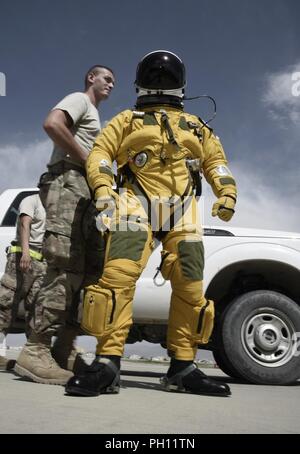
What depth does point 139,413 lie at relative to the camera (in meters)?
1.67

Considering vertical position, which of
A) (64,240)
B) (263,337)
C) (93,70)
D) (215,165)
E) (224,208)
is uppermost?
(93,70)

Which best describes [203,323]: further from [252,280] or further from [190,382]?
[252,280]

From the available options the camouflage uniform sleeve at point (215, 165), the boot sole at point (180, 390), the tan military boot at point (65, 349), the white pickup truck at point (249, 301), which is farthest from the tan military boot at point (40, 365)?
the camouflage uniform sleeve at point (215, 165)

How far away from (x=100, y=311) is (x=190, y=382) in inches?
25.6

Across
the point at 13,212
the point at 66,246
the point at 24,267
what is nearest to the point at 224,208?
the point at 66,246

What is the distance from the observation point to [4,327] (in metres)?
3.66

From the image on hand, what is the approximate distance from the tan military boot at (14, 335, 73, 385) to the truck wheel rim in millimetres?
1472

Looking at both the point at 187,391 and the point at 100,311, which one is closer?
the point at 100,311

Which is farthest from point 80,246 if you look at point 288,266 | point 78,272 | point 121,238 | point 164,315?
point 288,266

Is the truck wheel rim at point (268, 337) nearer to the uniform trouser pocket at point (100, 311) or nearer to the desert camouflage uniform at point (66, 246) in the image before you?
the desert camouflage uniform at point (66, 246)

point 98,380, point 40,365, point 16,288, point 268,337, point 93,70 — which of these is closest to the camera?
point 98,380

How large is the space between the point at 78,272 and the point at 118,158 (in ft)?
2.44

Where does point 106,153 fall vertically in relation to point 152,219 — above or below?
above

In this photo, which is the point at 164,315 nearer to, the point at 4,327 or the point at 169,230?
the point at 169,230
